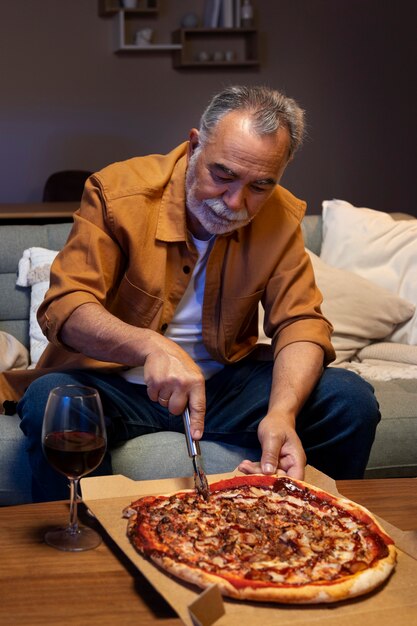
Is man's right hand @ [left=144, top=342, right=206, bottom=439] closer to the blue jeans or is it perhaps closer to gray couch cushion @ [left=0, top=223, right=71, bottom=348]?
the blue jeans

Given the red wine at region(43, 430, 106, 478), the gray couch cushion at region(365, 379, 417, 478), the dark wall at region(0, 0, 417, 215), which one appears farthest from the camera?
the dark wall at region(0, 0, 417, 215)

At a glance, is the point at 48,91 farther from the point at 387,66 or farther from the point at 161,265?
the point at 161,265

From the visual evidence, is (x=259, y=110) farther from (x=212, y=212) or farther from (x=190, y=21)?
(x=190, y=21)

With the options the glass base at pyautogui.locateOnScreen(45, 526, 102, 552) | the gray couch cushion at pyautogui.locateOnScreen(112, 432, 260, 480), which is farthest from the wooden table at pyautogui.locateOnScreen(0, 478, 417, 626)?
the gray couch cushion at pyautogui.locateOnScreen(112, 432, 260, 480)

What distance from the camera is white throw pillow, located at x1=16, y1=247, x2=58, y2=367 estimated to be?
114 inches

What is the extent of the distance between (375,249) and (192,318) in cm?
113

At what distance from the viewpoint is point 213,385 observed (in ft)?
7.63

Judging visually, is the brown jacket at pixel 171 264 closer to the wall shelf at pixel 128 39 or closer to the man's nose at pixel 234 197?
the man's nose at pixel 234 197

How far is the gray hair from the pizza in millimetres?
784

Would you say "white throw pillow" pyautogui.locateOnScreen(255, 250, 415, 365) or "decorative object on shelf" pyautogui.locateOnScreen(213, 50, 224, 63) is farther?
"decorative object on shelf" pyautogui.locateOnScreen(213, 50, 224, 63)

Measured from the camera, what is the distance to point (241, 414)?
2236 millimetres

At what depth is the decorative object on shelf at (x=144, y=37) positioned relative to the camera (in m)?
6.03

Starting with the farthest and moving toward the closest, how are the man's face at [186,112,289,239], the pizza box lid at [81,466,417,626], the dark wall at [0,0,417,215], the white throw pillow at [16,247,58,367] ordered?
the dark wall at [0,0,417,215] → the white throw pillow at [16,247,58,367] → the man's face at [186,112,289,239] → the pizza box lid at [81,466,417,626]

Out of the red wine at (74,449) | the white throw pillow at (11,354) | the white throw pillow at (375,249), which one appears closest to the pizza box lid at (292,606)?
the red wine at (74,449)
